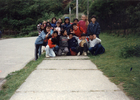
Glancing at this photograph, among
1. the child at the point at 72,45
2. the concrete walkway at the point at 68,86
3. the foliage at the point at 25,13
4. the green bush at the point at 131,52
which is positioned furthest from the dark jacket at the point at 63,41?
the foliage at the point at 25,13

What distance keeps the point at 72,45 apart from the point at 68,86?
14.3ft

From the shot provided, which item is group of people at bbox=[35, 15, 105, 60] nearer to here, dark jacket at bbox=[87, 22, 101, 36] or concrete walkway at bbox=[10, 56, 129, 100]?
dark jacket at bbox=[87, 22, 101, 36]

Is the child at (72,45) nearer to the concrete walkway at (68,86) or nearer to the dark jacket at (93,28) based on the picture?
the dark jacket at (93,28)

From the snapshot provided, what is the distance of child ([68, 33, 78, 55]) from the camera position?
26.4ft

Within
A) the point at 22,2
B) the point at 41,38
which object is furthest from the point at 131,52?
the point at 22,2

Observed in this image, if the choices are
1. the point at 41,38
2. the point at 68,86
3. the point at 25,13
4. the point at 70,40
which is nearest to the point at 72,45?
the point at 70,40

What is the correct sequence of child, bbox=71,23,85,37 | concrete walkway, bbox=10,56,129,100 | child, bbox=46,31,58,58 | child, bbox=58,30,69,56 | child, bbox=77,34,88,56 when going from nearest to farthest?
concrete walkway, bbox=10,56,129,100, child, bbox=46,31,58,58, child, bbox=77,34,88,56, child, bbox=58,30,69,56, child, bbox=71,23,85,37

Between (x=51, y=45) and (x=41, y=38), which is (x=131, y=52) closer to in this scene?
(x=51, y=45)

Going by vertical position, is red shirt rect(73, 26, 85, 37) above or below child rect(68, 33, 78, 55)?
above

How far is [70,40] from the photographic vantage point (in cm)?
814

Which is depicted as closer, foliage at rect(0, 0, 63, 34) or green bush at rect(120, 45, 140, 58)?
green bush at rect(120, 45, 140, 58)

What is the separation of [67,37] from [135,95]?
5.32 metres

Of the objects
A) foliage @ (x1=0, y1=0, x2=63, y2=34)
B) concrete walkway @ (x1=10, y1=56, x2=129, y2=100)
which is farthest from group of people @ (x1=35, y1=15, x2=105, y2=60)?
foliage @ (x1=0, y1=0, x2=63, y2=34)

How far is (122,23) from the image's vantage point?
44.3 ft
